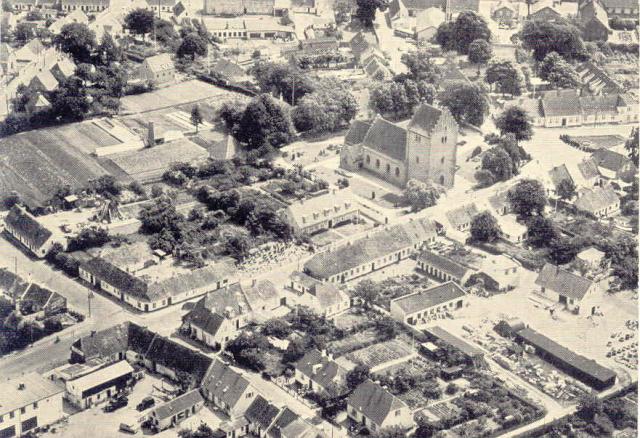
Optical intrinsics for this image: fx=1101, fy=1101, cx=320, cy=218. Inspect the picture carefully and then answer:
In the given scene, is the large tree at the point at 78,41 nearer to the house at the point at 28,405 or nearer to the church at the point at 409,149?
the church at the point at 409,149

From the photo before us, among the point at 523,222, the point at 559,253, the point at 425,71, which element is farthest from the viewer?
the point at 425,71

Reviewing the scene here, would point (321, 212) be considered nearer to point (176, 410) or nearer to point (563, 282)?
point (563, 282)

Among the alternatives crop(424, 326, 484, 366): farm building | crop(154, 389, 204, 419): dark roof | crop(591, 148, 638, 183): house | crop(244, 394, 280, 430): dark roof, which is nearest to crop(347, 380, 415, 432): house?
crop(244, 394, 280, 430): dark roof

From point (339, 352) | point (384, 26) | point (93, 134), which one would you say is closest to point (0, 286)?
point (339, 352)

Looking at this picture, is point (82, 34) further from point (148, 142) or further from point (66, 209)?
point (66, 209)

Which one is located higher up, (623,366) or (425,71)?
(425,71)

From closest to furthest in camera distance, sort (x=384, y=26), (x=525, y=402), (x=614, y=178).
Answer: (x=525, y=402)
(x=614, y=178)
(x=384, y=26)
